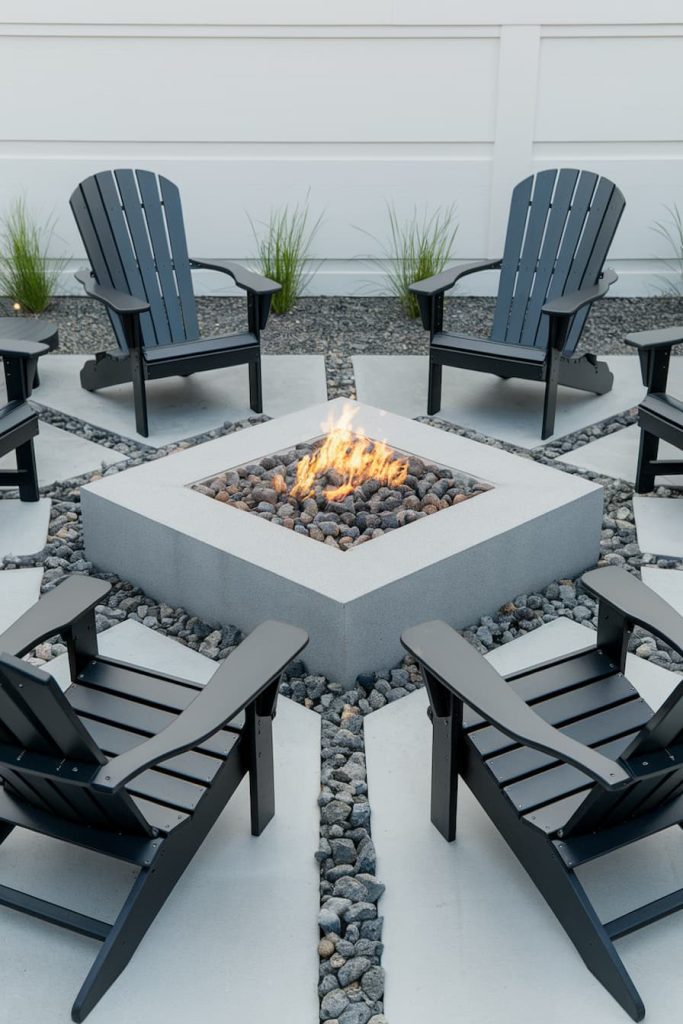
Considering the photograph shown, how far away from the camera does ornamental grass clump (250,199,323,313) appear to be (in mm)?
5824

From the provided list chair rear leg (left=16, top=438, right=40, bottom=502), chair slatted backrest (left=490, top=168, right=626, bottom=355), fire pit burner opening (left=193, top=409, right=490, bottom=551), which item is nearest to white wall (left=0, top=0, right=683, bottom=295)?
chair slatted backrest (left=490, top=168, right=626, bottom=355)

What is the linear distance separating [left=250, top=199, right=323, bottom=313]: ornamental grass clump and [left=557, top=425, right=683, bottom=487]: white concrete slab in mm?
2082

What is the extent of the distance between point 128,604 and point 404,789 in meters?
1.12

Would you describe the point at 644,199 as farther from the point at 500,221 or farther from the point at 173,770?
the point at 173,770

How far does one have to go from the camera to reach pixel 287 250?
582 cm

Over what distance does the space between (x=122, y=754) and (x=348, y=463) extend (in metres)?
1.71

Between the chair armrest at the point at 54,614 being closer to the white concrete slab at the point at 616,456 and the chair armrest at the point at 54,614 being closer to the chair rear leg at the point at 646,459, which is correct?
the chair rear leg at the point at 646,459

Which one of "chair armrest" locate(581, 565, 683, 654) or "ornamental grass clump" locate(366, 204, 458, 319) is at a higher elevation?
"ornamental grass clump" locate(366, 204, 458, 319)

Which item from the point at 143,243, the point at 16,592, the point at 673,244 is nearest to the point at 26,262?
the point at 143,243

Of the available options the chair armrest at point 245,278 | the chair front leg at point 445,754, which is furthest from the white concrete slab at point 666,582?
the chair armrest at point 245,278

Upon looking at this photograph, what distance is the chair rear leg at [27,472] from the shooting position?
152 inches

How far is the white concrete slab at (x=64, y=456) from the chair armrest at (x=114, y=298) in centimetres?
54

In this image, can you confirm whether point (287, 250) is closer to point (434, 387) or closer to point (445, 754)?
point (434, 387)

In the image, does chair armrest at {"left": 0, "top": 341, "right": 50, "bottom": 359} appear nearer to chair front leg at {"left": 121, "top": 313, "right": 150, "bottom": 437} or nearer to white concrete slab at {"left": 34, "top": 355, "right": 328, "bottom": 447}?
chair front leg at {"left": 121, "top": 313, "right": 150, "bottom": 437}
